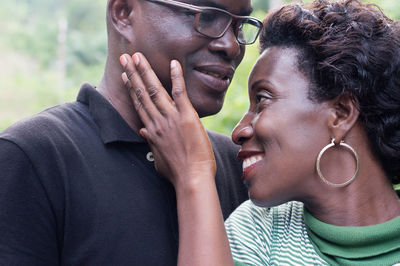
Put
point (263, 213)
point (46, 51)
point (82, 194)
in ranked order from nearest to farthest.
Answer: point (82, 194) → point (263, 213) → point (46, 51)

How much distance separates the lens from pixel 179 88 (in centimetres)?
214

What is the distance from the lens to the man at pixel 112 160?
1869mm

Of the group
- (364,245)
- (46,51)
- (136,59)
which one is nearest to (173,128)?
(136,59)

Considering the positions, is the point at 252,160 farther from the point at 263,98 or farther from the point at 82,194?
the point at 82,194

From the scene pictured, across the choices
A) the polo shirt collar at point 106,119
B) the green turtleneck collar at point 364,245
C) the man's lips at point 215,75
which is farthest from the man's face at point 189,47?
the green turtleneck collar at point 364,245

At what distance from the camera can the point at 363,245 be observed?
2.08m

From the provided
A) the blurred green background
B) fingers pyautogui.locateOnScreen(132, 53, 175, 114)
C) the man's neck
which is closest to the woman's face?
fingers pyautogui.locateOnScreen(132, 53, 175, 114)

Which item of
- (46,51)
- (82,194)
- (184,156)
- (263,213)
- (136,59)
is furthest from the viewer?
(46,51)

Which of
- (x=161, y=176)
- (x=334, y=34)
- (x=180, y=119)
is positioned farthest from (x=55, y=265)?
(x=334, y=34)

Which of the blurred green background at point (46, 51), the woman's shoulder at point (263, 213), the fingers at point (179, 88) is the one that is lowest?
the blurred green background at point (46, 51)

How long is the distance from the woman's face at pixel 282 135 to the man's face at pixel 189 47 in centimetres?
19

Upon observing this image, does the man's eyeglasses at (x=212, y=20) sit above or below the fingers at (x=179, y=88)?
above

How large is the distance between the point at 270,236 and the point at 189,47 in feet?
2.94

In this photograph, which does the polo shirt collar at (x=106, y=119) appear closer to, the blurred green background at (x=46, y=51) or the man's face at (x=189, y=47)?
the man's face at (x=189, y=47)
